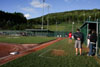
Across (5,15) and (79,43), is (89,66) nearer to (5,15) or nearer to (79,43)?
(79,43)

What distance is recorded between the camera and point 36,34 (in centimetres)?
4669

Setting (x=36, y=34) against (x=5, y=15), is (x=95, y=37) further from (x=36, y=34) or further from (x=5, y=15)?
(x=5, y=15)

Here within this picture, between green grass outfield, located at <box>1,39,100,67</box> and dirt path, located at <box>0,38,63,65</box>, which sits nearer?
green grass outfield, located at <box>1,39,100,67</box>

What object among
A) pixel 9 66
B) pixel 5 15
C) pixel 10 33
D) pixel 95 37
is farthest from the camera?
pixel 5 15

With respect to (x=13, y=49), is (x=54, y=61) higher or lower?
higher

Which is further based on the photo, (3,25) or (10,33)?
(3,25)

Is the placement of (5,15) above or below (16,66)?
above

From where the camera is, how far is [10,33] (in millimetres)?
50594

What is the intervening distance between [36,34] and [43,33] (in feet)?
9.28

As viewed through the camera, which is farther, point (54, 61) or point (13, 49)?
point (13, 49)

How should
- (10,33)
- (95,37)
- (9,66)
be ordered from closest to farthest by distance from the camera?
(9,66) → (95,37) → (10,33)

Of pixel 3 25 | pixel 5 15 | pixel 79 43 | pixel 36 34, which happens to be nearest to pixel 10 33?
pixel 36 34

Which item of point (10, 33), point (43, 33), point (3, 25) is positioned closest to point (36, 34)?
point (43, 33)

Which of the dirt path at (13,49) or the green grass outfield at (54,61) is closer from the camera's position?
the green grass outfield at (54,61)
